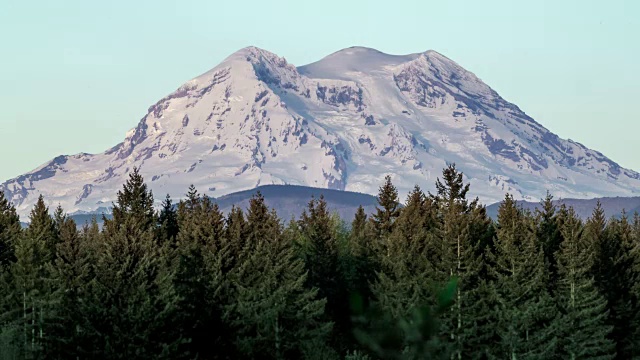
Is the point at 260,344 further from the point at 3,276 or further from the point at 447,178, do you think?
the point at 447,178

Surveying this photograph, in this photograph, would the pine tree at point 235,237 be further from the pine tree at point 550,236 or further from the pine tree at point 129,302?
the pine tree at point 550,236

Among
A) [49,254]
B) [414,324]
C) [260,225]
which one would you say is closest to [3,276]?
[49,254]

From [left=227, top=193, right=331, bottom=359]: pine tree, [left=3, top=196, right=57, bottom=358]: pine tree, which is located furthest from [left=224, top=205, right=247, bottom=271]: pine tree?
[left=3, top=196, right=57, bottom=358]: pine tree

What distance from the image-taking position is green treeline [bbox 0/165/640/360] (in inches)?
2719

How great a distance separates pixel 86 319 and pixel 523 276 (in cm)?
3606

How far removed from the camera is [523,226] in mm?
96625

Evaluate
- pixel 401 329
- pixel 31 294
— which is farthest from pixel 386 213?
pixel 401 329

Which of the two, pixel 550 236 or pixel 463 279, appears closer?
pixel 463 279

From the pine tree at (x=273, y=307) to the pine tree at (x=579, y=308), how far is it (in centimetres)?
1911

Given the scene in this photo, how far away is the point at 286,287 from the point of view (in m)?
82.1

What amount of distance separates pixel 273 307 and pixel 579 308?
25.5 m

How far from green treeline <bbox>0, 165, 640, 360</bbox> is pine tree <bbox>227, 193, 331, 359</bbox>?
151 millimetres

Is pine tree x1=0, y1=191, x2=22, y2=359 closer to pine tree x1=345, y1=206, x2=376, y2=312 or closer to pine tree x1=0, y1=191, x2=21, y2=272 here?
pine tree x1=0, y1=191, x2=21, y2=272

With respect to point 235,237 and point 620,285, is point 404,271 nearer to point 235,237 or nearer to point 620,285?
point 235,237
